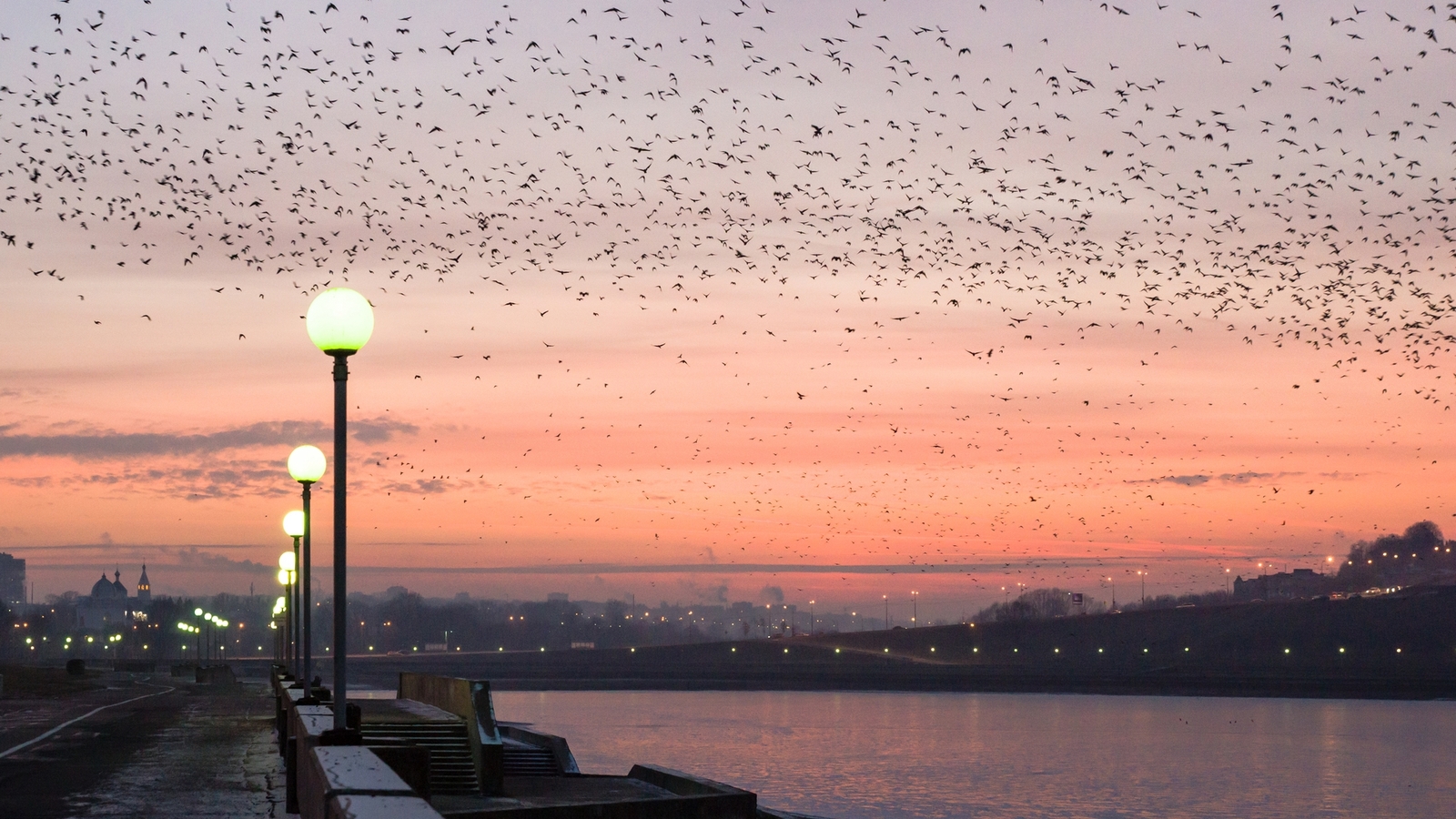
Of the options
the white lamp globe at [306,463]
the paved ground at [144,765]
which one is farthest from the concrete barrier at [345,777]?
the white lamp globe at [306,463]

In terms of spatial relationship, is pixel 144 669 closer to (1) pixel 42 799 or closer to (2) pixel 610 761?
(2) pixel 610 761

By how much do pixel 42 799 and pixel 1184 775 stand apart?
73.2 meters

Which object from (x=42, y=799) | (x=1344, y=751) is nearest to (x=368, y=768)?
(x=42, y=799)

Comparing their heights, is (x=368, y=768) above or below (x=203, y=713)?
above

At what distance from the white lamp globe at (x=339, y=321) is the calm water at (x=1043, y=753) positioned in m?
51.5

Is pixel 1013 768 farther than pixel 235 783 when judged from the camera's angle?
Yes

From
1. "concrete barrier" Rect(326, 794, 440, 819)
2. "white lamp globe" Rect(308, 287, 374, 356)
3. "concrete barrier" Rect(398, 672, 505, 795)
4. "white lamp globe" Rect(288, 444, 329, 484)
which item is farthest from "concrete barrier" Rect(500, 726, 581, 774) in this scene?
"concrete barrier" Rect(326, 794, 440, 819)

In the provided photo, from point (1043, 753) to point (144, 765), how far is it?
264 ft

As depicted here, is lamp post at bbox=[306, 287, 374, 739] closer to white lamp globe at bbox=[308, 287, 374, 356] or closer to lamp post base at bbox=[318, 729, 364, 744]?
white lamp globe at bbox=[308, 287, 374, 356]

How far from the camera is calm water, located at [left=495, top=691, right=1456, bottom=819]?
68.7 metres

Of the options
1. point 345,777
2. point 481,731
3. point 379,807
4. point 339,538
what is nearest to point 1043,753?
point 481,731

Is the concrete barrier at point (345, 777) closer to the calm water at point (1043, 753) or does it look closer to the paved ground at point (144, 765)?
the paved ground at point (144, 765)

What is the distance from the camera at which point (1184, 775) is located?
8212 cm

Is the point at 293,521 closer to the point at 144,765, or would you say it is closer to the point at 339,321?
the point at 144,765
